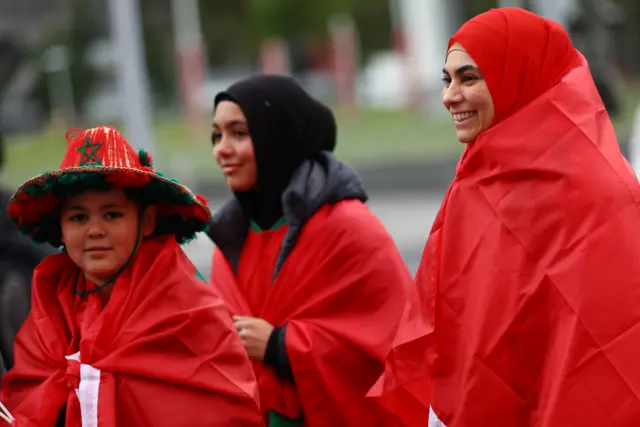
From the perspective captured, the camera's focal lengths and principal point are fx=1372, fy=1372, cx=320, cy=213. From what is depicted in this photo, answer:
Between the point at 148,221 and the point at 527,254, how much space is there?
124cm

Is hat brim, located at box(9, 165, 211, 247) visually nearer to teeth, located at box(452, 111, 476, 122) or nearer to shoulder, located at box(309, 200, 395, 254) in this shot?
shoulder, located at box(309, 200, 395, 254)

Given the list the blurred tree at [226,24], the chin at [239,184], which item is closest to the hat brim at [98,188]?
the chin at [239,184]

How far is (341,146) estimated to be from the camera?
1199 inches

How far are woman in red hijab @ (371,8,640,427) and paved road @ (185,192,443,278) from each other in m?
9.28

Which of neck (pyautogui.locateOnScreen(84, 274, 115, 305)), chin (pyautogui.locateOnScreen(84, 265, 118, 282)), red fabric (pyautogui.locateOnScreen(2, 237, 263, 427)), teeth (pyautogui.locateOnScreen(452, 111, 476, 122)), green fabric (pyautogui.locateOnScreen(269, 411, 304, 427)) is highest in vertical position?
teeth (pyautogui.locateOnScreen(452, 111, 476, 122))

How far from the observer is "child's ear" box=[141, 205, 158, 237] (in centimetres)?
434

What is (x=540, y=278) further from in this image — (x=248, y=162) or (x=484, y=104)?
(x=248, y=162)

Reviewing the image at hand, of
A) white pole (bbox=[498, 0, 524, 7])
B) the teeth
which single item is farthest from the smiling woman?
white pole (bbox=[498, 0, 524, 7])

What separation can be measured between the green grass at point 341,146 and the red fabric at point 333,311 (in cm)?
1670

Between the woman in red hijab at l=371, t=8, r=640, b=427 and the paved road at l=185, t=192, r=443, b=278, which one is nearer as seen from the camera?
the woman in red hijab at l=371, t=8, r=640, b=427

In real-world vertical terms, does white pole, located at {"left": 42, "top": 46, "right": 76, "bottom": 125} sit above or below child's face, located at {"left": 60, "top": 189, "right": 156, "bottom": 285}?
below

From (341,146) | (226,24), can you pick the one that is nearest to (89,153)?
(341,146)

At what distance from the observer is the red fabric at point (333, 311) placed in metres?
5.05

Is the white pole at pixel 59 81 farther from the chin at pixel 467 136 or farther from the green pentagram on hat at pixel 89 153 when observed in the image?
the chin at pixel 467 136
